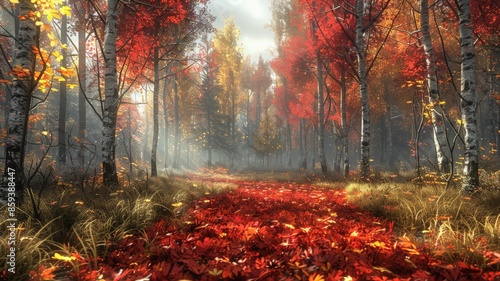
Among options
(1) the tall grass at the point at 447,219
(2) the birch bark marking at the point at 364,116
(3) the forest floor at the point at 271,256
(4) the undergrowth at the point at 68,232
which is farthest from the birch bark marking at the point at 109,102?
(2) the birch bark marking at the point at 364,116

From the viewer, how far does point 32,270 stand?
1.77m

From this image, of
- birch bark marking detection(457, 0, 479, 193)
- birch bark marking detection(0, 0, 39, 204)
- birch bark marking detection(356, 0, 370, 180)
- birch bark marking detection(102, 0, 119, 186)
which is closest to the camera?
birch bark marking detection(0, 0, 39, 204)

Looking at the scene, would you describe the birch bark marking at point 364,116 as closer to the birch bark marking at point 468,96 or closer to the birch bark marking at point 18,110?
the birch bark marking at point 468,96

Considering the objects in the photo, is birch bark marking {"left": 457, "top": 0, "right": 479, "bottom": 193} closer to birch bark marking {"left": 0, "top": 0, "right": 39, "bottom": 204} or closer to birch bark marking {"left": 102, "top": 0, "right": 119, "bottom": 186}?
birch bark marking {"left": 102, "top": 0, "right": 119, "bottom": 186}

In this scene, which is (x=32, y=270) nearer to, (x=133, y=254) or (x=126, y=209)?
(x=133, y=254)

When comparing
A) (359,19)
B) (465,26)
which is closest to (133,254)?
(465,26)

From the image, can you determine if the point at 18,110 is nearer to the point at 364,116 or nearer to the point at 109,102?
the point at 109,102

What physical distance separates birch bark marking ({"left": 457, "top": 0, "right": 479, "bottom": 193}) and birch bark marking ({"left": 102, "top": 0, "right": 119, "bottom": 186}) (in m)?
7.07

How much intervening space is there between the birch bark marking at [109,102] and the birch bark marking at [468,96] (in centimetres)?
707

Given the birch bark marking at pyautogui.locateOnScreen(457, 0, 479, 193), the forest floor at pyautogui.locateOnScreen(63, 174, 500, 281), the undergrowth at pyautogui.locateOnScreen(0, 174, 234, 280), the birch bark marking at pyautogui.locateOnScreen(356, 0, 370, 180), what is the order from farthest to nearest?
the birch bark marking at pyautogui.locateOnScreen(356, 0, 370, 180)
the birch bark marking at pyautogui.locateOnScreen(457, 0, 479, 193)
the undergrowth at pyautogui.locateOnScreen(0, 174, 234, 280)
the forest floor at pyautogui.locateOnScreen(63, 174, 500, 281)

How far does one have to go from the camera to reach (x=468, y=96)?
476cm

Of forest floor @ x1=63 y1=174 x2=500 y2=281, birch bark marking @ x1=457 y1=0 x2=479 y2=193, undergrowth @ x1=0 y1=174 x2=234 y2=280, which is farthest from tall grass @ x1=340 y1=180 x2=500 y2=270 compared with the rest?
undergrowth @ x1=0 y1=174 x2=234 y2=280

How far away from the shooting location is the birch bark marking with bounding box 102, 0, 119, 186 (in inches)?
218

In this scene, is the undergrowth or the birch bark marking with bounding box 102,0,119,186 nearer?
the undergrowth
